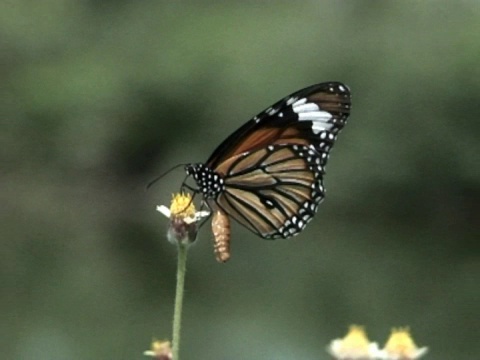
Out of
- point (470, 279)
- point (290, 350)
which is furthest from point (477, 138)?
point (290, 350)

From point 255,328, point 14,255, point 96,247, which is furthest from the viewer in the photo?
point 96,247

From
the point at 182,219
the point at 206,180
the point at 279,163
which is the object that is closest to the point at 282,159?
the point at 279,163

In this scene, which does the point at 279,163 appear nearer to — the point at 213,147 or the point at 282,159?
the point at 282,159

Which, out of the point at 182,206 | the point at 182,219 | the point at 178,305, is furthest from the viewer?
A: the point at 182,206

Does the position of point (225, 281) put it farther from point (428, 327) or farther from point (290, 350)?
point (290, 350)

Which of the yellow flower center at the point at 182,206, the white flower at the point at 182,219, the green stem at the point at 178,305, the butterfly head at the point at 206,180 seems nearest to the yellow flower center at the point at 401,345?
the green stem at the point at 178,305

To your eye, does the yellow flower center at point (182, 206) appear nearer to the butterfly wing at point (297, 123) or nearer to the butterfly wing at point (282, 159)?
the butterfly wing at point (282, 159)

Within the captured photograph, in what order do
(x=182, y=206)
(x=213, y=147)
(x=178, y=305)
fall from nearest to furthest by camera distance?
(x=178, y=305) < (x=182, y=206) < (x=213, y=147)

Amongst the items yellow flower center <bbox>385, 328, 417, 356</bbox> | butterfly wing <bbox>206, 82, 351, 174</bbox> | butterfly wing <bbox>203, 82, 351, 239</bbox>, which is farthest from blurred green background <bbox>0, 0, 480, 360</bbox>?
yellow flower center <bbox>385, 328, 417, 356</bbox>
